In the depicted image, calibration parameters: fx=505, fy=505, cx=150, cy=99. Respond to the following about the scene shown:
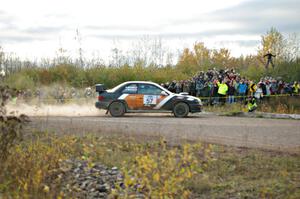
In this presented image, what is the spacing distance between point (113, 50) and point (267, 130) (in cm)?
3162

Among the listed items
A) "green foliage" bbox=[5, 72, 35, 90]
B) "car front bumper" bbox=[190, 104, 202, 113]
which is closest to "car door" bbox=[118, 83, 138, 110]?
"car front bumper" bbox=[190, 104, 202, 113]


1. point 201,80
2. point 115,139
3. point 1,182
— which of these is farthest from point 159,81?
point 1,182

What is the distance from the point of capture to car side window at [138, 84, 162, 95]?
2280 centimetres

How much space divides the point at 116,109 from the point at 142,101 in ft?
4.00

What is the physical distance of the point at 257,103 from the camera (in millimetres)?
27203

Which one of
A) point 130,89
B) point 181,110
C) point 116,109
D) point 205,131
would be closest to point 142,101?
point 130,89

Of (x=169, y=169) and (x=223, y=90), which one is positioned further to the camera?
(x=223, y=90)

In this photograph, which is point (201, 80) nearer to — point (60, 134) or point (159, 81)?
point (159, 81)

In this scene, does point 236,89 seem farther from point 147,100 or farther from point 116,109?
point 116,109

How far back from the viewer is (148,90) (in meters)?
22.8

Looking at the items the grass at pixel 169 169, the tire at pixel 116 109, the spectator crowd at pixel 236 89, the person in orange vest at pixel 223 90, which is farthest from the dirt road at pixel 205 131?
the person in orange vest at pixel 223 90

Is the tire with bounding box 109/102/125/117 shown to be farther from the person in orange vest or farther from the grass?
the grass

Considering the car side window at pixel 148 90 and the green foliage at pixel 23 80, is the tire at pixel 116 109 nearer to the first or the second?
the car side window at pixel 148 90

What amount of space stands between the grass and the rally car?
9010 mm
